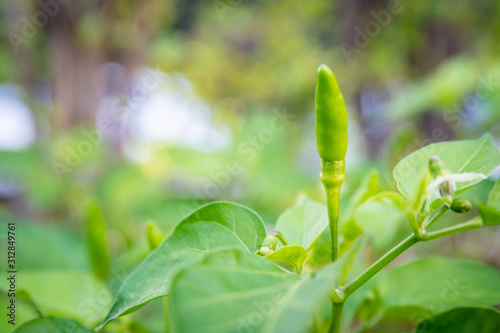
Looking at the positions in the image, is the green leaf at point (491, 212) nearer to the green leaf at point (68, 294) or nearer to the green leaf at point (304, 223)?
the green leaf at point (304, 223)

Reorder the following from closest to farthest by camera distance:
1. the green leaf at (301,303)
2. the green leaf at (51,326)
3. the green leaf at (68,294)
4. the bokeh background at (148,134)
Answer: the green leaf at (301,303) → the green leaf at (51,326) → the green leaf at (68,294) → the bokeh background at (148,134)

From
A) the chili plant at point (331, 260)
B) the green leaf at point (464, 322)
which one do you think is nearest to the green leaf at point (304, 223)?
the chili plant at point (331, 260)

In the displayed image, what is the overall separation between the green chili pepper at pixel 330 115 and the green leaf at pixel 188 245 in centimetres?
7

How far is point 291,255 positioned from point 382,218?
0.21ft

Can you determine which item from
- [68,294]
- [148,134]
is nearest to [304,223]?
[68,294]

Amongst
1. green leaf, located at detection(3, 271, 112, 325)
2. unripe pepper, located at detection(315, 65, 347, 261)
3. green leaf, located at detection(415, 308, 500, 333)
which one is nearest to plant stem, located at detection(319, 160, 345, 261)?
unripe pepper, located at detection(315, 65, 347, 261)

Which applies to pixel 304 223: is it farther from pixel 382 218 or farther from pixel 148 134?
pixel 148 134

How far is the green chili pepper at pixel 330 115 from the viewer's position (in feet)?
0.87

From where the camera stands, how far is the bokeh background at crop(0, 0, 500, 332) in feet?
2.56

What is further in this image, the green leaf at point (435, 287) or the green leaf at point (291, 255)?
the green leaf at point (435, 287)

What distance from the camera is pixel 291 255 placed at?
0.27m

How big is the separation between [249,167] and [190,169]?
195 mm

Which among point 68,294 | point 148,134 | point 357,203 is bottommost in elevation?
point 148,134

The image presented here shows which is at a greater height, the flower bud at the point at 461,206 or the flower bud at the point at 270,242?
the flower bud at the point at 461,206
